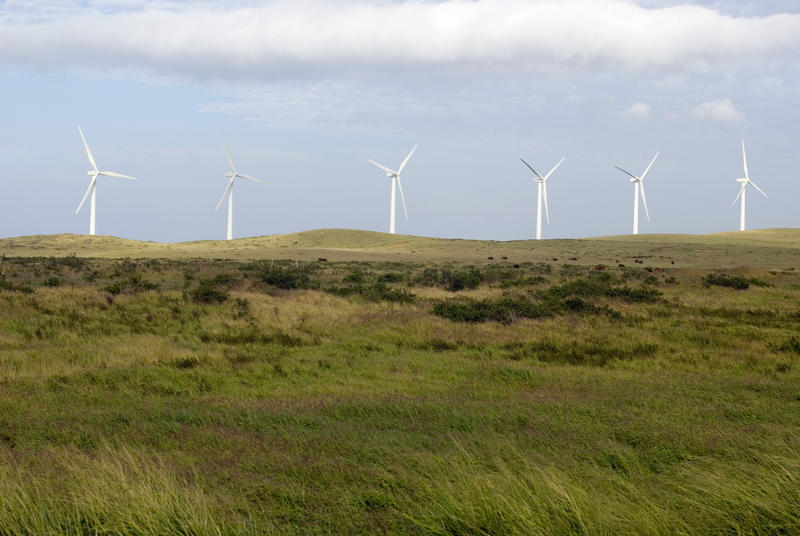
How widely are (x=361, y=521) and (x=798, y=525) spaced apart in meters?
3.52

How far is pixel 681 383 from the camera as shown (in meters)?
14.2

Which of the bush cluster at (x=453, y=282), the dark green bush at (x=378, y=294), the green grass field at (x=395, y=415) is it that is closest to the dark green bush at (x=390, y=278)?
the bush cluster at (x=453, y=282)

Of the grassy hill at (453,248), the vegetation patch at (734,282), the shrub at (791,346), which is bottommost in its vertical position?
the shrub at (791,346)

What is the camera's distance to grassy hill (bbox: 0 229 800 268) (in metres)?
80.4

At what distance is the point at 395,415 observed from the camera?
11242mm

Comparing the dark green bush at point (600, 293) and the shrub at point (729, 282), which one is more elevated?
the shrub at point (729, 282)

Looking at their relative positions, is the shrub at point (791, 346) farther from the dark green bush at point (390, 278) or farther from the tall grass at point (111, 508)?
the dark green bush at point (390, 278)

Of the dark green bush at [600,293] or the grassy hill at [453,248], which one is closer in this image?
the dark green bush at [600,293]

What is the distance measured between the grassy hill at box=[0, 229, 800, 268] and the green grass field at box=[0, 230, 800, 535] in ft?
155

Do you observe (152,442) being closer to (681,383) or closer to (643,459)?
(643,459)

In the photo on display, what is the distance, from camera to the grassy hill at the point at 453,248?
264ft

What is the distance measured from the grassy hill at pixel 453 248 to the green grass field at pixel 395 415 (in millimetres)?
47211

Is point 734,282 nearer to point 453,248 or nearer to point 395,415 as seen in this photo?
point 395,415

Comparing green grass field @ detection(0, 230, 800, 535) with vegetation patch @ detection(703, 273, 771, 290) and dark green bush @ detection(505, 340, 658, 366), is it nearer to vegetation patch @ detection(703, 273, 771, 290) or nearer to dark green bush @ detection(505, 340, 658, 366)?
dark green bush @ detection(505, 340, 658, 366)
